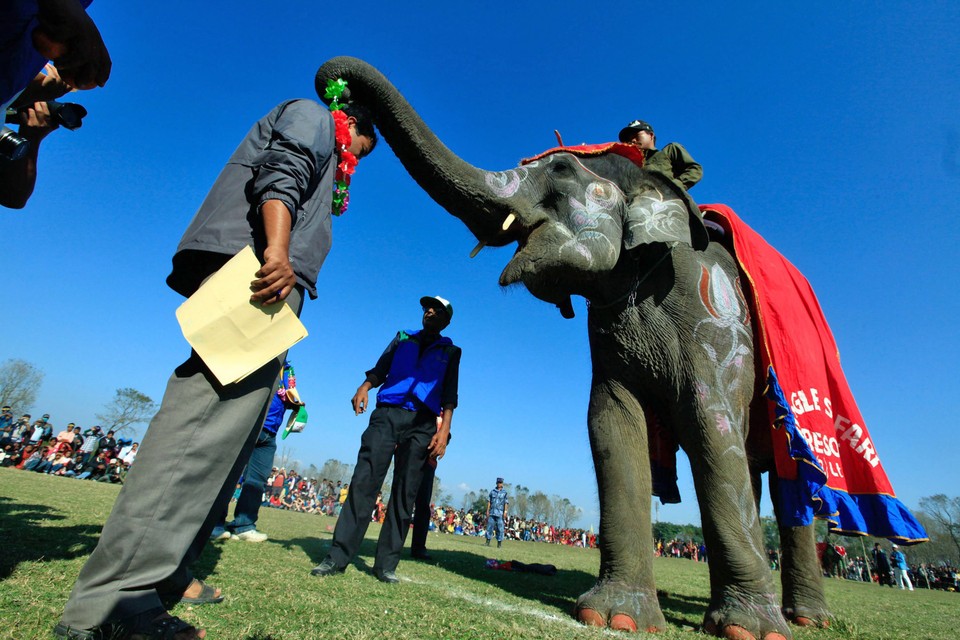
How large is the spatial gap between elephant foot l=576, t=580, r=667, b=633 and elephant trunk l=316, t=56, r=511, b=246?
Answer: 7.78 feet

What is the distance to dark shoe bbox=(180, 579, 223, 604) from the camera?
92.8 inches

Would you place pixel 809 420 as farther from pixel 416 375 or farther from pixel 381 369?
pixel 381 369

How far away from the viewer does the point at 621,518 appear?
350 centimetres

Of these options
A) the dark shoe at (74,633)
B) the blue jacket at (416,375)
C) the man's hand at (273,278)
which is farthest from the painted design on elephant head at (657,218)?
the dark shoe at (74,633)

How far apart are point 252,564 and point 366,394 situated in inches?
78.1

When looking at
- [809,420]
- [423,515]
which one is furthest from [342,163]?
[423,515]

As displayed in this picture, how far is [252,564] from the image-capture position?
3.70m

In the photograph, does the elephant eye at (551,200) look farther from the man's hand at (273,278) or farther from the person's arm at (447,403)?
the man's hand at (273,278)

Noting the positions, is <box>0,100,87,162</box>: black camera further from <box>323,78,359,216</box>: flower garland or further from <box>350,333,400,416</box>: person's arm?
<box>350,333,400,416</box>: person's arm

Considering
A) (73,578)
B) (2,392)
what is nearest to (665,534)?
(2,392)

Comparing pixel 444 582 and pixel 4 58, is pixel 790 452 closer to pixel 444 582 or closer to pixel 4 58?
pixel 444 582

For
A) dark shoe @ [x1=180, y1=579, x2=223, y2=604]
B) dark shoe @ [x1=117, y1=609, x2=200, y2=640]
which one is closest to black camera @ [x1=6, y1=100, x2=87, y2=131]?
dark shoe @ [x1=117, y1=609, x2=200, y2=640]

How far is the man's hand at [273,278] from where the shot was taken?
202cm

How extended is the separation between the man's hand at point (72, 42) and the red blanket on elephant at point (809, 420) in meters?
4.05
